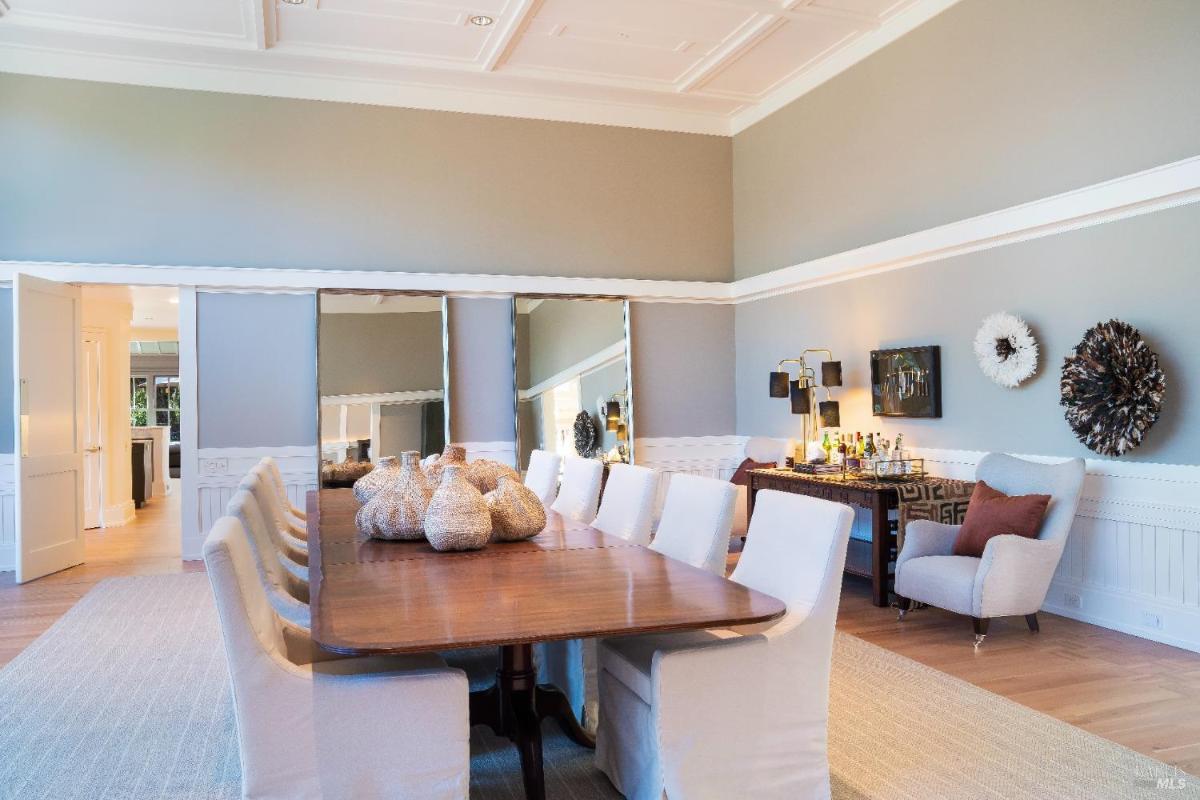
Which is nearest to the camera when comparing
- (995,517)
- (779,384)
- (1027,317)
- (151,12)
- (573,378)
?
(995,517)

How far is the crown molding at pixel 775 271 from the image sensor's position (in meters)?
4.52

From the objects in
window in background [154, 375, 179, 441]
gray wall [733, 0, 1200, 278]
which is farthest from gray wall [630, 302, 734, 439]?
window in background [154, 375, 179, 441]

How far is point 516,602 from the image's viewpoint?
90.2 inches

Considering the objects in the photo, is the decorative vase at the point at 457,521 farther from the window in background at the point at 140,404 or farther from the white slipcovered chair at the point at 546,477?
the window in background at the point at 140,404

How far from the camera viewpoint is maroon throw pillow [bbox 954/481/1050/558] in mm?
4543

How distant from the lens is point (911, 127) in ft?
20.1

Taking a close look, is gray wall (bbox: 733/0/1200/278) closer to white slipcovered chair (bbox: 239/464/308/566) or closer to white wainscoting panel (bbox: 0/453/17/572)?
white slipcovered chair (bbox: 239/464/308/566)

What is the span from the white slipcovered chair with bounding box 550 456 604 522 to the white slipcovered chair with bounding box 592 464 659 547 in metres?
0.26

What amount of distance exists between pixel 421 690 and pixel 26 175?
6.22 meters

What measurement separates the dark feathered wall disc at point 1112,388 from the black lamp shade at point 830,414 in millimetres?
1866

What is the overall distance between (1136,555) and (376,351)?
5.43 m

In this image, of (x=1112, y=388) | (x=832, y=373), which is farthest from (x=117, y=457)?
(x=1112, y=388)

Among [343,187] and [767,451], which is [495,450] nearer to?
[767,451]

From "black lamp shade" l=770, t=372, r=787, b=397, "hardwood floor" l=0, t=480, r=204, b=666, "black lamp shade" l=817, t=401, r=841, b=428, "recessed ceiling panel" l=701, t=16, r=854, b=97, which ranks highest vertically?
"recessed ceiling panel" l=701, t=16, r=854, b=97
